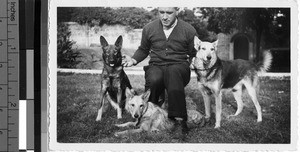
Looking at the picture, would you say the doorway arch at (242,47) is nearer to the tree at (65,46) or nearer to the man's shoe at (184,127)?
the man's shoe at (184,127)

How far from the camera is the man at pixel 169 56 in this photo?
11.0 ft

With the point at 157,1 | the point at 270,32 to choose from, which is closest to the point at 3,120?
the point at 157,1

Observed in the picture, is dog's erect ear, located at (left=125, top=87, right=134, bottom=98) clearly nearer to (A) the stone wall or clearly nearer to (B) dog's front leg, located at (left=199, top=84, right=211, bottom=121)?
(A) the stone wall

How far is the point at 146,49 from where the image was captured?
3.38 metres

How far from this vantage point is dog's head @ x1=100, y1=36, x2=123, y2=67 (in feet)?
11.1

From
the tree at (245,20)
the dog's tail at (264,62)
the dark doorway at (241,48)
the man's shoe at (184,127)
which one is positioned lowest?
the man's shoe at (184,127)

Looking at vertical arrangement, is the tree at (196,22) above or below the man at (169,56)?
above

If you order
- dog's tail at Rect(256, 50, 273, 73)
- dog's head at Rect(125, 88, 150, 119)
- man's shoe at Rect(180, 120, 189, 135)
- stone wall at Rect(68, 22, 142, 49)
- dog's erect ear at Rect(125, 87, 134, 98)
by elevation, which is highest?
stone wall at Rect(68, 22, 142, 49)

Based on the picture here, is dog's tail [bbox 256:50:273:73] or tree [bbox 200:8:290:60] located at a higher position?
tree [bbox 200:8:290:60]

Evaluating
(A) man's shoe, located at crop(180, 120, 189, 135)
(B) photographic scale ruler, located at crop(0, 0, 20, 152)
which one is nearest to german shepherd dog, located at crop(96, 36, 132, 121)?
(A) man's shoe, located at crop(180, 120, 189, 135)

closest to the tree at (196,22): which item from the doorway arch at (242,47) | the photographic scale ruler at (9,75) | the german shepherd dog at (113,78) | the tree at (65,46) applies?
the doorway arch at (242,47)

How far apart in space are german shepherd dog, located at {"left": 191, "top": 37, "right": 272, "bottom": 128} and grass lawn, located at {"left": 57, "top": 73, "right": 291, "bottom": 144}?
3cm

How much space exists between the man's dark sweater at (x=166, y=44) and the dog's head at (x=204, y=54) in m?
0.03

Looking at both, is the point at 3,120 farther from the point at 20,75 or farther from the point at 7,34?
the point at 7,34
